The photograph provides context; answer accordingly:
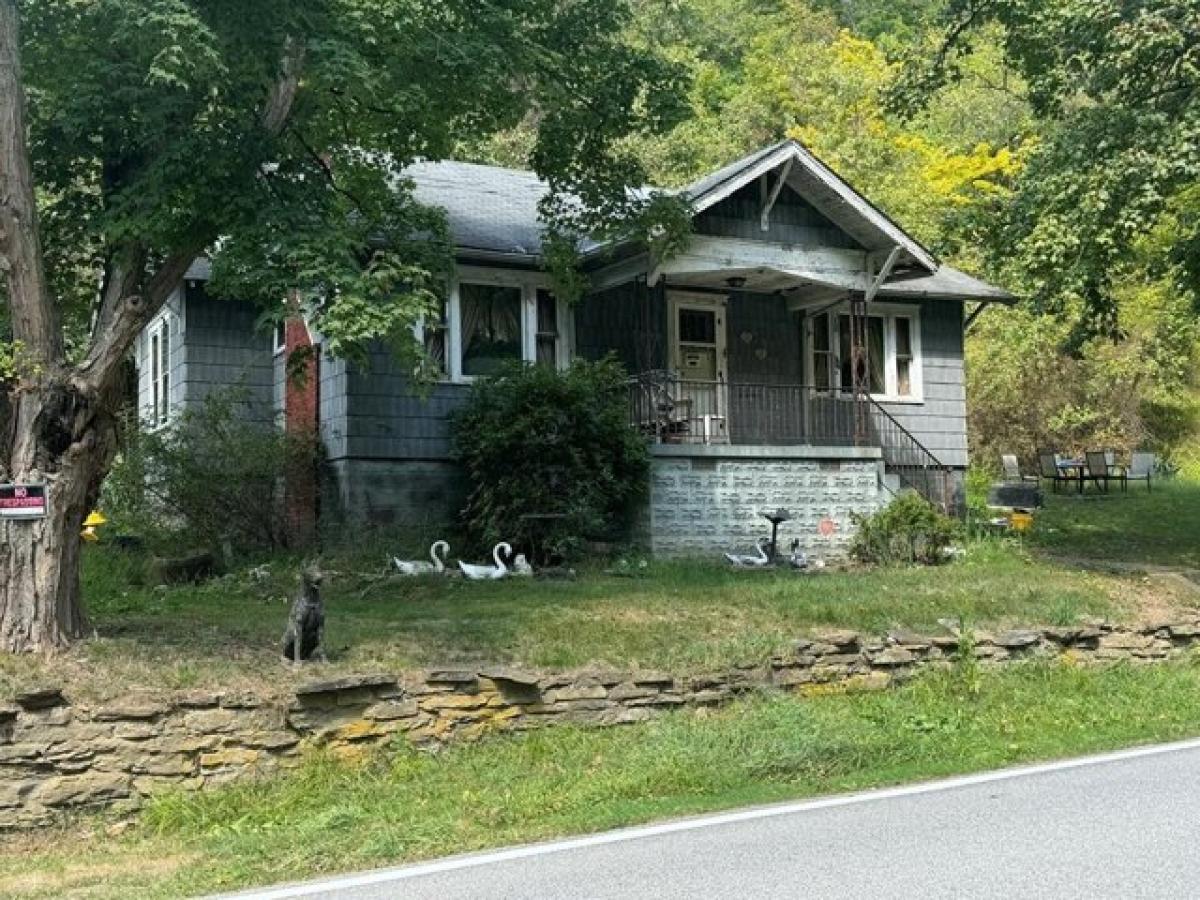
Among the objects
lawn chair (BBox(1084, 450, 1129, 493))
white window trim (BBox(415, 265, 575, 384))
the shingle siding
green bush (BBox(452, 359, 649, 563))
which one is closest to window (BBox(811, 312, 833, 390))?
the shingle siding

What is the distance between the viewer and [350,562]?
50.4 ft


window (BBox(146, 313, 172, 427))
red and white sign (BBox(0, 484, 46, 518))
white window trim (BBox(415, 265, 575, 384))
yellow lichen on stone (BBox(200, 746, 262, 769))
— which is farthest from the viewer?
window (BBox(146, 313, 172, 427))

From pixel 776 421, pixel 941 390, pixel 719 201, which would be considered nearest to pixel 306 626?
pixel 719 201

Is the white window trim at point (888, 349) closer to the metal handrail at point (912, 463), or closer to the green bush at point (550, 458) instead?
the metal handrail at point (912, 463)

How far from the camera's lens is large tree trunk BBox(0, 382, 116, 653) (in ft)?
29.7

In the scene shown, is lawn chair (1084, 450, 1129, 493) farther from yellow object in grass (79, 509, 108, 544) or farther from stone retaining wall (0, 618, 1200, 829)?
yellow object in grass (79, 509, 108, 544)

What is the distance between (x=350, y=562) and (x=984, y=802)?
951 cm

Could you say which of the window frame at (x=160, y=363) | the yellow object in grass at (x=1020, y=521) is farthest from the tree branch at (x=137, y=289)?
the yellow object in grass at (x=1020, y=521)

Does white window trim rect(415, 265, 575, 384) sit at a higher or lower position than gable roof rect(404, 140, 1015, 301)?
lower

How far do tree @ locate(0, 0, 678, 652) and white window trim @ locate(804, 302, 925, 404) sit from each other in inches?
398

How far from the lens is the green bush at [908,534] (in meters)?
17.2

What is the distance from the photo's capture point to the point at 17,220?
9297 millimetres

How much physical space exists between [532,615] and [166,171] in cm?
507

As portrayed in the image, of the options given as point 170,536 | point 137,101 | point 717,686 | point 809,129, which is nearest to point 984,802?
point 717,686
